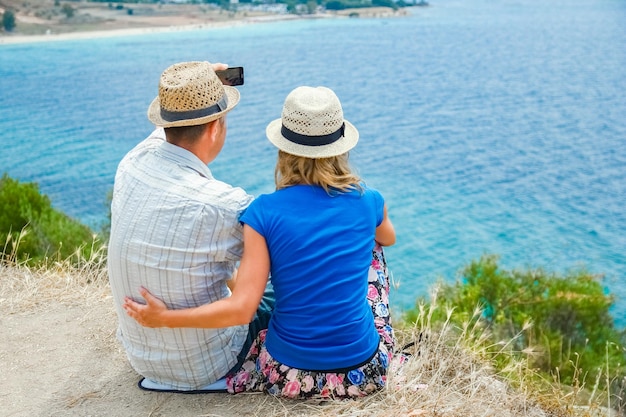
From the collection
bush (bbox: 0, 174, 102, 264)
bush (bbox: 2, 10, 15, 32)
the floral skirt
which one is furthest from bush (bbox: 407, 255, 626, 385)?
bush (bbox: 2, 10, 15, 32)

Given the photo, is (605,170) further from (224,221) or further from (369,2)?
(369,2)

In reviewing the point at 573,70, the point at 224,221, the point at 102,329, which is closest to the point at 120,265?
the point at 224,221

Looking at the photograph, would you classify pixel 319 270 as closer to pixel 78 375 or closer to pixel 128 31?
pixel 78 375

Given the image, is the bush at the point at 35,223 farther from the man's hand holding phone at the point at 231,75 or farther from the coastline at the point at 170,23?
the coastline at the point at 170,23

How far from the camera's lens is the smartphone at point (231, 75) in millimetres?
2875

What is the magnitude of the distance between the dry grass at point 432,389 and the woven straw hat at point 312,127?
1078mm

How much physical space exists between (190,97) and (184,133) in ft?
0.48

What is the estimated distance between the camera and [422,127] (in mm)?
31922

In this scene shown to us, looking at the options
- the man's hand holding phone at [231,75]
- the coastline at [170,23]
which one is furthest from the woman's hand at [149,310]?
the coastline at [170,23]

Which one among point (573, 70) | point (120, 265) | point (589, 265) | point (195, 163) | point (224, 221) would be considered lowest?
point (589, 265)

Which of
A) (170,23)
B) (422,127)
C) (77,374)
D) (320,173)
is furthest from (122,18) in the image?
(320,173)

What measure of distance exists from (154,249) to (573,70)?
1891 inches

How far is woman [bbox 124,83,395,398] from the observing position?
231cm

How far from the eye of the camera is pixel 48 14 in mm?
62062
